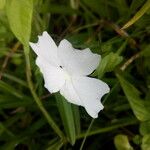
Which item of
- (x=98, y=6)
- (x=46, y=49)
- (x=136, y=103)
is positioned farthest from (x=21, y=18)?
(x=98, y=6)

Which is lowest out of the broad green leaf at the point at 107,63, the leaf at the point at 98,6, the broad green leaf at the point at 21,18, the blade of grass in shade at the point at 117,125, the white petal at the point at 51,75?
the blade of grass in shade at the point at 117,125

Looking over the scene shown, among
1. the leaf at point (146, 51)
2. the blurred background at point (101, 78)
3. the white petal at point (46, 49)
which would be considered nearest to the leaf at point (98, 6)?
the blurred background at point (101, 78)

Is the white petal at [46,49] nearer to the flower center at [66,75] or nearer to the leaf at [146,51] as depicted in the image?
the flower center at [66,75]

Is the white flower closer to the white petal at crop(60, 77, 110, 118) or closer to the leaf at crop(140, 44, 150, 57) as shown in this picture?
the white petal at crop(60, 77, 110, 118)

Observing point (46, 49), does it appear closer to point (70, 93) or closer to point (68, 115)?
point (70, 93)

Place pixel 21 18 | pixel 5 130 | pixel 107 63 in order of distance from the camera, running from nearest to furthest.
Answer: pixel 21 18 < pixel 107 63 < pixel 5 130

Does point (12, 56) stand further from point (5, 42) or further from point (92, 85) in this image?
point (92, 85)

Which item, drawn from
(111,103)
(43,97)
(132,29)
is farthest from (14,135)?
(132,29)
